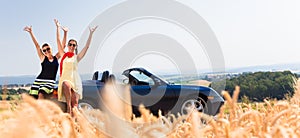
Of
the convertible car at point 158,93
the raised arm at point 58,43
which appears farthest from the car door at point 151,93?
the raised arm at point 58,43

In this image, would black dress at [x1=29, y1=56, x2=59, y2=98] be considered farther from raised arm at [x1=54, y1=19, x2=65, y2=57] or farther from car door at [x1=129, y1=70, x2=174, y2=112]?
car door at [x1=129, y1=70, x2=174, y2=112]

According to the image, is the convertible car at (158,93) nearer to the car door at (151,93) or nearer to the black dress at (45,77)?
the car door at (151,93)

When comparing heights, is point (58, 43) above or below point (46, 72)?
above

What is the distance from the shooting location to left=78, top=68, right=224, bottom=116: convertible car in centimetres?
1074

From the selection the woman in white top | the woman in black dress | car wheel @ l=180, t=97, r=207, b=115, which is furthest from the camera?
car wheel @ l=180, t=97, r=207, b=115

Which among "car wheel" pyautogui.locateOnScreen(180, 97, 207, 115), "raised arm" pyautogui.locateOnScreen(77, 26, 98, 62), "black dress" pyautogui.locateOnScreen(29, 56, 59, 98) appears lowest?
"car wheel" pyautogui.locateOnScreen(180, 97, 207, 115)

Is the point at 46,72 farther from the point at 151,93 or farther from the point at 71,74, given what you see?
the point at 151,93

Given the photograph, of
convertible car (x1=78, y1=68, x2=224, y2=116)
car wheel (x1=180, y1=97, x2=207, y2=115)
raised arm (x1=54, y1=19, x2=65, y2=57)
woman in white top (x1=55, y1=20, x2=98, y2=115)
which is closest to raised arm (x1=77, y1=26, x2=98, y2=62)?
woman in white top (x1=55, y1=20, x2=98, y2=115)

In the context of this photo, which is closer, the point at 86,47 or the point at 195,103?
the point at 86,47

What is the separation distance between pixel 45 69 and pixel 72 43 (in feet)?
2.18

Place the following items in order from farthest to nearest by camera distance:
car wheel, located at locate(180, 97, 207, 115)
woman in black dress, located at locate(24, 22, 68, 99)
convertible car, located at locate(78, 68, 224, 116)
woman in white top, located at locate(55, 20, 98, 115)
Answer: car wheel, located at locate(180, 97, 207, 115)
convertible car, located at locate(78, 68, 224, 116)
woman in black dress, located at locate(24, 22, 68, 99)
woman in white top, located at locate(55, 20, 98, 115)

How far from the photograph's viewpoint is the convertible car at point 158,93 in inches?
423

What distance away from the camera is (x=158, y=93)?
1115cm

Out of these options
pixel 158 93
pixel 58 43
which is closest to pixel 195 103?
pixel 158 93
